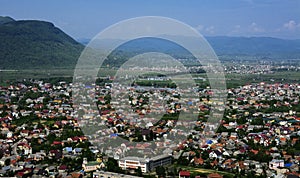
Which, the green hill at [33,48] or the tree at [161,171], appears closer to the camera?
the tree at [161,171]

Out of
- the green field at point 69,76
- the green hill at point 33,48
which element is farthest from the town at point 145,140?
the green hill at point 33,48

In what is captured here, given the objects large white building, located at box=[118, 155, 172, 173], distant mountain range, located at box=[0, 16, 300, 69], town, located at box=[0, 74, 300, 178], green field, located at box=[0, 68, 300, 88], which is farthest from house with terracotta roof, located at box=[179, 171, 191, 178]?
distant mountain range, located at box=[0, 16, 300, 69]

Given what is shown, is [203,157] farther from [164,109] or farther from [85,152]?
[164,109]

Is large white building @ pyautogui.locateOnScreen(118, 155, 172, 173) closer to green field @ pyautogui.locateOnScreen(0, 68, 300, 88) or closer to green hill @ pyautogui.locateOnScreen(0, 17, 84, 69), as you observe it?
green field @ pyautogui.locateOnScreen(0, 68, 300, 88)

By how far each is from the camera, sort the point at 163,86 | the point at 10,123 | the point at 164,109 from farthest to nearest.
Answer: the point at 163,86 < the point at 164,109 < the point at 10,123

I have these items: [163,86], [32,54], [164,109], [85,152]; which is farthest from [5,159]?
[32,54]

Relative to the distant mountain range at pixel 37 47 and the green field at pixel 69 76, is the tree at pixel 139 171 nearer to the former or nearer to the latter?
the green field at pixel 69 76

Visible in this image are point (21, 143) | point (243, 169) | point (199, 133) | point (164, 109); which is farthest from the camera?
point (164, 109)

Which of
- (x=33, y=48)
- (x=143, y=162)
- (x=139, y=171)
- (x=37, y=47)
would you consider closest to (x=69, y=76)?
(x=33, y=48)

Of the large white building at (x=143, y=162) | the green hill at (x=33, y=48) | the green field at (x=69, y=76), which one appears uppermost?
the green hill at (x=33, y=48)
